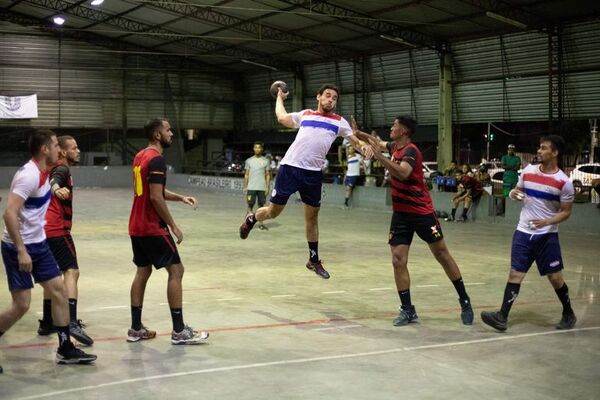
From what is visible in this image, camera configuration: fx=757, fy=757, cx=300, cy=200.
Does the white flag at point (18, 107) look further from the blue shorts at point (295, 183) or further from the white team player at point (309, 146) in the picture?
the blue shorts at point (295, 183)

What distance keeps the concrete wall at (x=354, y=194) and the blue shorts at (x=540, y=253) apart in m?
11.9

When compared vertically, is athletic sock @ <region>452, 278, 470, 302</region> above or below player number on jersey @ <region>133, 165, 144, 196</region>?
below

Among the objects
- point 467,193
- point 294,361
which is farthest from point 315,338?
point 467,193

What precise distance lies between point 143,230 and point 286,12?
2224cm

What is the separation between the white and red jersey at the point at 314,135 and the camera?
850 cm

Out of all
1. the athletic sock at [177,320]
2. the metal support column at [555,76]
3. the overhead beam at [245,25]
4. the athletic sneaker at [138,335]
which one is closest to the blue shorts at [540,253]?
the athletic sock at [177,320]

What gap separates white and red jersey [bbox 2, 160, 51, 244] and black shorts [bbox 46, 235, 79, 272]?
1.07 meters

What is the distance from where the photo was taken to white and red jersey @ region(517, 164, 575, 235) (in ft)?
24.8

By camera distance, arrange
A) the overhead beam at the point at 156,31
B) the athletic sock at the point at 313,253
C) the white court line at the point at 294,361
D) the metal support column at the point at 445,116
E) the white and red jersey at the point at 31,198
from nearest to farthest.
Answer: the white court line at the point at 294,361 → the white and red jersey at the point at 31,198 → the athletic sock at the point at 313,253 → the metal support column at the point at 445,116 → the overhead beam at the point at 156,31

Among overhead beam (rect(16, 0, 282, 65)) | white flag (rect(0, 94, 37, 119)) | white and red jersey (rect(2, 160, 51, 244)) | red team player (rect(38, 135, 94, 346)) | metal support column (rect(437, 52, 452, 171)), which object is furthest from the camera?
white flag (rect(0, 94, 37, 119))

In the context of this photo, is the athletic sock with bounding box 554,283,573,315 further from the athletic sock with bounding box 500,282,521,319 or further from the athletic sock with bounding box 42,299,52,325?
the athletic sock with bounding box 42,299,52,325

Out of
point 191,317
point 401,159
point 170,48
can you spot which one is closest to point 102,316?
point 191,317

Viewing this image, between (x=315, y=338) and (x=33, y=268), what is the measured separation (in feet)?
8.91

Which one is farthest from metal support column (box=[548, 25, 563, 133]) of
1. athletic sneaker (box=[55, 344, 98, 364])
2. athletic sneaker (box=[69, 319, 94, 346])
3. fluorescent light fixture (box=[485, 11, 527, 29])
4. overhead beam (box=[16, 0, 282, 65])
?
athletic sneaker (box=[55, 344, 98, 364])
